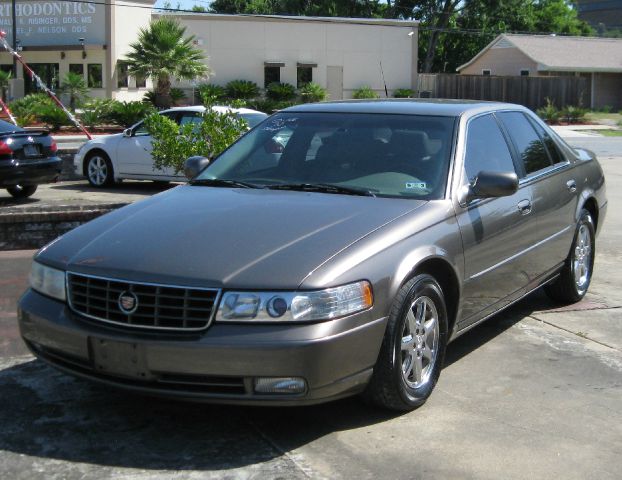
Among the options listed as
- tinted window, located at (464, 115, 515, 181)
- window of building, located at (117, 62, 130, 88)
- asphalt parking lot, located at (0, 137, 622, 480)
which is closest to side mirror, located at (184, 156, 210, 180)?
asphalt parking lot, located at (0, 137, 622, 480)

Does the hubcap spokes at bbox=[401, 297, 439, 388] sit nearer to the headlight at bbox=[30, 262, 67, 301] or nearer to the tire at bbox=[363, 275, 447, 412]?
the tire at bbox=[363, 275, 447, 412]

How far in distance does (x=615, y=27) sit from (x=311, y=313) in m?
137

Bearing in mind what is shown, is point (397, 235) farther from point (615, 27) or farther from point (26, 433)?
point (615, 27)

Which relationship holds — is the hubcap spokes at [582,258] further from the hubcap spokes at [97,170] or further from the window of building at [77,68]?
the window of building at [77,68]

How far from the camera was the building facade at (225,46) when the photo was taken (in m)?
43.7

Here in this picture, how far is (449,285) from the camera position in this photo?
5074mm

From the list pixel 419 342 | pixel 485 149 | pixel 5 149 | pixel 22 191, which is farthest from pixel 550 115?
pixel 419 342

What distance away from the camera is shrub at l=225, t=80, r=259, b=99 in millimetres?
42656

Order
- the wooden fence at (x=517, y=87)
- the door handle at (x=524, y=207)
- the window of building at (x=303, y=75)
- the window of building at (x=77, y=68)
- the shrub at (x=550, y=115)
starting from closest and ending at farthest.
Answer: the door handle at (x=524, y=207) → the shrub at (x=550, y=115) → the window of building at (x=77, y=68) → the window of building at (x=303, y=75) → the wooden fence at (x=517, y=87)

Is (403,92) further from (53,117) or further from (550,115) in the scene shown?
(53,117)

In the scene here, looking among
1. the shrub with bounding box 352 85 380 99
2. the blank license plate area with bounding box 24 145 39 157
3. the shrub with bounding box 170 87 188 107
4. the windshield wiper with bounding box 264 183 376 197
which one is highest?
the shrub with bounding box 352 85 380 99

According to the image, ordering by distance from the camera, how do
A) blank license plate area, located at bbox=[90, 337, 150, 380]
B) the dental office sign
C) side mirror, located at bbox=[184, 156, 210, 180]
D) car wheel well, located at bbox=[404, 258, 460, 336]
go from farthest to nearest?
the dental office sign < side mirror, located at bbox=[184, 156, 210, 180] < car wheel well, located at bbox=[404, 258, 460, 336] < blank license plate area, located at bbox=[90, 337, 150, 380]

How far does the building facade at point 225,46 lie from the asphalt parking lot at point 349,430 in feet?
127

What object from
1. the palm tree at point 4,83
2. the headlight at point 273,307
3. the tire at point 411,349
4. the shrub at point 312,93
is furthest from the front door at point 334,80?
the headlight at point 273,307
